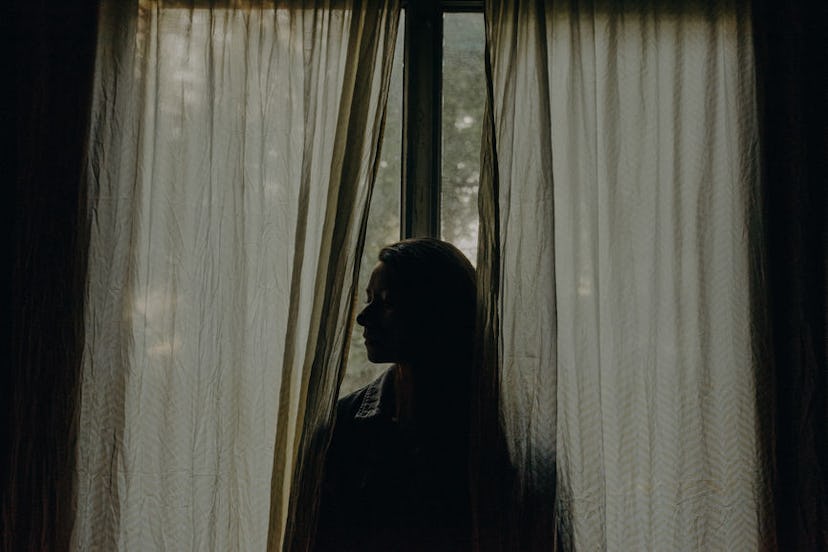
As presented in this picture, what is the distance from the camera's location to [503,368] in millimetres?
1359

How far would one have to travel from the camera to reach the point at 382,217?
5.07 ft

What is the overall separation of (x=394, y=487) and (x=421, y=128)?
0.81m

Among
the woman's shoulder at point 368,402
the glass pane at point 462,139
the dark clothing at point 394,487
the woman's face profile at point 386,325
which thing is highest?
the glass pane at point 462,139

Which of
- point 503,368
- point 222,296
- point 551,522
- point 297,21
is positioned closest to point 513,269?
point 503,368

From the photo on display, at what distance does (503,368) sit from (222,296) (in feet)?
2.02

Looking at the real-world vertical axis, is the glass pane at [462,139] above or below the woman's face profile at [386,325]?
above

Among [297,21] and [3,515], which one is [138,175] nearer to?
[297,21]

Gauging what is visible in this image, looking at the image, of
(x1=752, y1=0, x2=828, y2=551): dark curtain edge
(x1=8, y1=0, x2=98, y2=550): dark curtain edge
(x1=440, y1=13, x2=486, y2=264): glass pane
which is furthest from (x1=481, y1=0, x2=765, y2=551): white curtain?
(x1=8, y1=0, x2=98, y2=550): dark curtain edge

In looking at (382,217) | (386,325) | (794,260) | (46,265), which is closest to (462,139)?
(382,217)

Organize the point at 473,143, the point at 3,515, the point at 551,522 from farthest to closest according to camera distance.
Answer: the point at 473,143, the point at 3,515, the point at 551,522

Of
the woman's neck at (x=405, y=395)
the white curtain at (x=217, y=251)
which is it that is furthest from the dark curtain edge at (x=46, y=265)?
the woman's neck at (x=405, y=395)

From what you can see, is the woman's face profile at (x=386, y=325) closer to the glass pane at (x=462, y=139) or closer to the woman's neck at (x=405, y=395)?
the woman's neck at (x=405, y=395)

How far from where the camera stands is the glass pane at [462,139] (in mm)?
1560

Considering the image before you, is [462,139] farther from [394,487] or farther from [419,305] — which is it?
[394,487]
